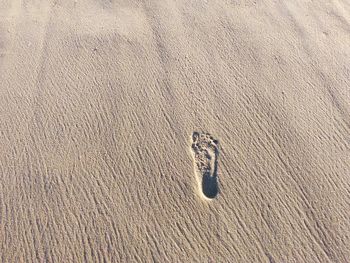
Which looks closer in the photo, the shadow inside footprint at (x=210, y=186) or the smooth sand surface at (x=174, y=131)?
the smooth sand surface at (x=174, y=131)

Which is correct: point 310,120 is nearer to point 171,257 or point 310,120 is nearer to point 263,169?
point 263,169

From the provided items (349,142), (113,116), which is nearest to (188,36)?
(113,116)

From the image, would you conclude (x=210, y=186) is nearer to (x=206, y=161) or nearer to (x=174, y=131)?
(x=206, y=161)

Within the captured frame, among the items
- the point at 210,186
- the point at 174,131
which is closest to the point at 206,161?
the point at 210,186

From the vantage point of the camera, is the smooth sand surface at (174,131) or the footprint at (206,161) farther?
the footprint at (206,161)

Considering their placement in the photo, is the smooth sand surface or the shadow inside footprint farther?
the shadow inside footprint
